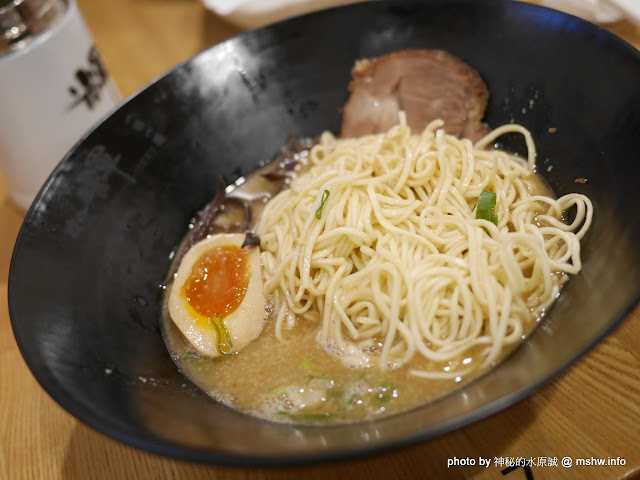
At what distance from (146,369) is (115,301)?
33cm

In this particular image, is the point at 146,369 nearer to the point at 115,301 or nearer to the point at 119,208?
the point at 115,301

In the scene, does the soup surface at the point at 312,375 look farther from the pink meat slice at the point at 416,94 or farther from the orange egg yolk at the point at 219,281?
the pink meat slice at the point at 416,94

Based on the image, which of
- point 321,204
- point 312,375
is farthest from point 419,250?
point 312,375

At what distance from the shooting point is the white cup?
239 cm

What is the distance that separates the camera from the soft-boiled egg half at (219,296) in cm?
198

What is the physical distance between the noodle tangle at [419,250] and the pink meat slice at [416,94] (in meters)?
0.15

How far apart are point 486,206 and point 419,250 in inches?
11.2

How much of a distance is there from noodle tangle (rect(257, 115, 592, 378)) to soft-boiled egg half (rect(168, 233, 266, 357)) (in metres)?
0.08

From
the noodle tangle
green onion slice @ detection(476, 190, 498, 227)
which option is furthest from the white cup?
green onion slice @ detection(476, 190, 498, 227)

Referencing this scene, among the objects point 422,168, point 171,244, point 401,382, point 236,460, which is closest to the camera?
point 236,460

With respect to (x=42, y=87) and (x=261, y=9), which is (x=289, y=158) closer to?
(x=261, y=9)

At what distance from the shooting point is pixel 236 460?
1.21 metres

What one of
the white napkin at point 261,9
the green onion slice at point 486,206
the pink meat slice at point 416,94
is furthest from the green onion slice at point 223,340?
the white napkin at point 261,9

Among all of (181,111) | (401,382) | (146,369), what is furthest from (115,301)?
(401,382)
